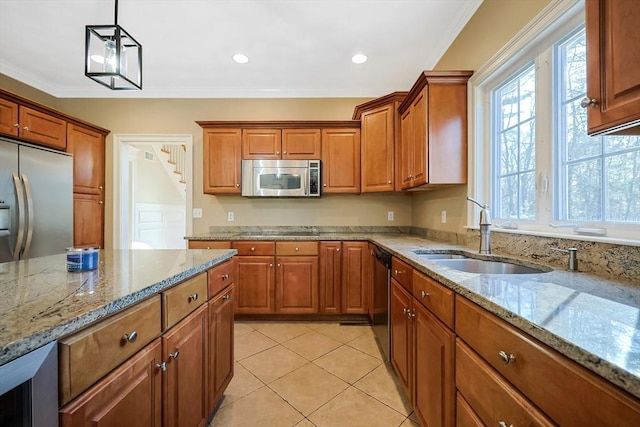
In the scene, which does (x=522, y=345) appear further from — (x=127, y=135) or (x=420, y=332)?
(x=127, y=135)

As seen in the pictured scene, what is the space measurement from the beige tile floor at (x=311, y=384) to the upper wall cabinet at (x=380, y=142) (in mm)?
1580

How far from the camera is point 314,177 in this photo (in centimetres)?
309

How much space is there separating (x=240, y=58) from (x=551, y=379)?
10.5 feet

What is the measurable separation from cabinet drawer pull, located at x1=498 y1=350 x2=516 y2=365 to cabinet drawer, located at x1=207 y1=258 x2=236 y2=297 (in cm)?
123

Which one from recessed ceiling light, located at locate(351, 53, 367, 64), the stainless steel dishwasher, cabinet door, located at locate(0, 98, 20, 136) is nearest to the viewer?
the stainless steel dishwasher

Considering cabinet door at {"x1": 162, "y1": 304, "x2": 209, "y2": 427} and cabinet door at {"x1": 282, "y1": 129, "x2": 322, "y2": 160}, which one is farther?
cabinet door at {"x1": 282, "y1": 129, "x2": 322, "y2": 160}

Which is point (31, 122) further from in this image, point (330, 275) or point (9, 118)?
point (330, 275)

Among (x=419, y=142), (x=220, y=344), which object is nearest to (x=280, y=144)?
(x=419, y=142)

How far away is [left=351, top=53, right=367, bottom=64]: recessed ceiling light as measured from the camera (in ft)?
8.80

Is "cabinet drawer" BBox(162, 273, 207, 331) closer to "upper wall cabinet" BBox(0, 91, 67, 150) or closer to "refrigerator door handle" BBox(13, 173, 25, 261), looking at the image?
"refrigerator door handle" BBox(13, 173, 25, 261)

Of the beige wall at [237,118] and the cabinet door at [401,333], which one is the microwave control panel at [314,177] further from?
the cabinet door at [401,333]

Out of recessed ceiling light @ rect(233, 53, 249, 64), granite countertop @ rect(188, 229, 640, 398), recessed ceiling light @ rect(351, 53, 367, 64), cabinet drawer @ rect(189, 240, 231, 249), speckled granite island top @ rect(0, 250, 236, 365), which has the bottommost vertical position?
cabinet drawer @ rect(189, 240, 231, 249)

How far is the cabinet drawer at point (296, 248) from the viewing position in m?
2.83

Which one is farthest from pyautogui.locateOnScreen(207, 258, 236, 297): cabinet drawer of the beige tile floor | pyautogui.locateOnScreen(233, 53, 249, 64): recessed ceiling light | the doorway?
the doorway
